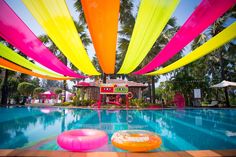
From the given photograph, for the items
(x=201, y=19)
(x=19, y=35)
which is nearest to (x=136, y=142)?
(x=201, y=19)

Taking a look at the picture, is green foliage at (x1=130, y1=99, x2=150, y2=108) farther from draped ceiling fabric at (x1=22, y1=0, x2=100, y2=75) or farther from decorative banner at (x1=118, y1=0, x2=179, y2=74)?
draped ceiling fabric at (x1=22, y1=0, x2=100, y2=75)

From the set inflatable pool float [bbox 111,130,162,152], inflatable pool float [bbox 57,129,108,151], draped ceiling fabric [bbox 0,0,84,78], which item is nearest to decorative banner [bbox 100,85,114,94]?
draped ceiling fabric [bbox 0,0,84,78]

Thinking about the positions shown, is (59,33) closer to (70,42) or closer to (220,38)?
(70,42)

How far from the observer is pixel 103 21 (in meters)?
4.29

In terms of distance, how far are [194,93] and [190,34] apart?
12.4m

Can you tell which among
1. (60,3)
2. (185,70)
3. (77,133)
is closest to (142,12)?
(60,3)

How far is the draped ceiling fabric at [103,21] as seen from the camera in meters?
3.62

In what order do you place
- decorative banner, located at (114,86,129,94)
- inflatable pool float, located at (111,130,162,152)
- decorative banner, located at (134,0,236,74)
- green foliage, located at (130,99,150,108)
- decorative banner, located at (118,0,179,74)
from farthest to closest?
green foliage, located at (130,99,150,108) → decorative banner, located at (114,86,129,94) → decorative banner, located at (118,0,179,74) → decorative banner, located at (134,0,236,74) → inflatable pool float, located at (111,130,162,152)

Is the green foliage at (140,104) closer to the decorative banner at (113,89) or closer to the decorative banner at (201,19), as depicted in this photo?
the decorative banner at (113,89)

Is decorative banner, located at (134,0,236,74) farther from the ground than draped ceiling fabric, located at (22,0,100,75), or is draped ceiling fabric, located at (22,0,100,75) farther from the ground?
draped ceiling fabric, located at (22,0,100,75)

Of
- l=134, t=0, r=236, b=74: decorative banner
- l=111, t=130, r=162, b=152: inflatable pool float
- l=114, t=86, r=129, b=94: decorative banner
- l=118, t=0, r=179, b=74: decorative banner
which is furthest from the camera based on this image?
l=114, t=86, r=129, b=94: decorative banner

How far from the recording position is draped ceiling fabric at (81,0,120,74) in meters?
3.62

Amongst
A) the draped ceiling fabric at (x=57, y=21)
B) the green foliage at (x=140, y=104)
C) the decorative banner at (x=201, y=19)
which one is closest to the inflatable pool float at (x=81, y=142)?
the draped ceiling fabric at (x=57, y=21)

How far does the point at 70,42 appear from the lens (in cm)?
595
